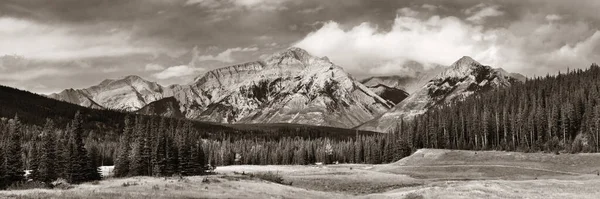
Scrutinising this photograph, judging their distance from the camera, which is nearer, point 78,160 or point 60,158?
point 78,160

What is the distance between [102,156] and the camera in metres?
195

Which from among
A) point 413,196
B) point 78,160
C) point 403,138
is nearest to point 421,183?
point 413,196

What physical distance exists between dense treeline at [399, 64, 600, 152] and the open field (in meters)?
17.2

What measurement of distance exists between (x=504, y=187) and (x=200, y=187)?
36.7m

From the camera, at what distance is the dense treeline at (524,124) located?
127375 mm

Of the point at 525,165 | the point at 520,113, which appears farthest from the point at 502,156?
the point at 520,113

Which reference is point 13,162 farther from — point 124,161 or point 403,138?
point 403,138

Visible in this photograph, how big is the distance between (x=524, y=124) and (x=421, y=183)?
235 ft

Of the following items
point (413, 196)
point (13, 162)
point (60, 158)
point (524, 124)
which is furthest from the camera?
point (524, 124)

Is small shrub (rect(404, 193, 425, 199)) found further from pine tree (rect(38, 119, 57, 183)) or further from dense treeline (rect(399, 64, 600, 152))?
dense treeline (rect(399, 64, 600, 152))

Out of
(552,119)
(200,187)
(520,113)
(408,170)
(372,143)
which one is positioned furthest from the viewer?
(372,143)

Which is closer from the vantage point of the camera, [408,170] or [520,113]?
[408,170]

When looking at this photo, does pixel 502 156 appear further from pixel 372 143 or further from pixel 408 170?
pixel 372 143

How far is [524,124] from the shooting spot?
459 feet
